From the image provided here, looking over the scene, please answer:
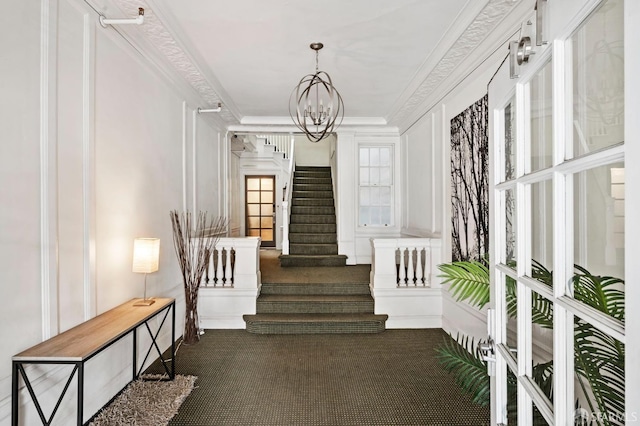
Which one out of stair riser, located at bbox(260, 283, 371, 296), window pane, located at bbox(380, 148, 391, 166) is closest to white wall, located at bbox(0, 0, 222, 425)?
stair riser, located at bbox(260, 283, 371, 296)

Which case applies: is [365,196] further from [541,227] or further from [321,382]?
[541,227]

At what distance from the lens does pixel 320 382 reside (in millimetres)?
3045

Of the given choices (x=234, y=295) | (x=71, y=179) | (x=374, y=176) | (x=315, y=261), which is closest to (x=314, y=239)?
(x=315, y=261)

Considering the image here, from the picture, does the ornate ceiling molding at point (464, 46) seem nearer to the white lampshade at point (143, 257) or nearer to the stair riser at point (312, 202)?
the white lampshade at point (143, 257)

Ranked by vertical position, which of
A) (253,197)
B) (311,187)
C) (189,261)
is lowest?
(189,261)

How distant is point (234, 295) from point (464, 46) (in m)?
3.53

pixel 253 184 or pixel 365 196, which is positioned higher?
pixel 253 184

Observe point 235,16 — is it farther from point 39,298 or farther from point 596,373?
point 596,373

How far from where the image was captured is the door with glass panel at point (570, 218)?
0.73 metres

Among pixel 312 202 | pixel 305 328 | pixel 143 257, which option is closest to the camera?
pixel 143 257

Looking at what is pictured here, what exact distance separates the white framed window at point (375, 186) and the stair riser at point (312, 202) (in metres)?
1.46

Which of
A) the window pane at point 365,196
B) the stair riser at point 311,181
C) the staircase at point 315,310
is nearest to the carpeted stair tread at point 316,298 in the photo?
the staircase at point 315,310

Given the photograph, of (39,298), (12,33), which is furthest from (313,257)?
(12,33)

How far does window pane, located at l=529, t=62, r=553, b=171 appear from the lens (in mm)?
959
